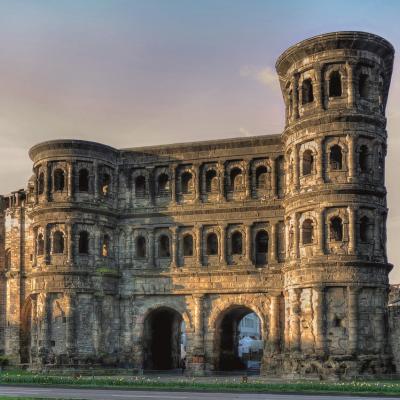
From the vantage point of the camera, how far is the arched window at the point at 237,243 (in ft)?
164

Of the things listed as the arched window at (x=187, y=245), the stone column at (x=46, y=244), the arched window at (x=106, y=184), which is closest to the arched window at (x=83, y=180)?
the arched window at (x=106, y=184)

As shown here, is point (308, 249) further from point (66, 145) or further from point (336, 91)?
point (66, 145)

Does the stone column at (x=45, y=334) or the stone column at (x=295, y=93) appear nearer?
the stone column at (x=295, y=93)

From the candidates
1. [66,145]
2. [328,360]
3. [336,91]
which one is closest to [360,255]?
[328,360]

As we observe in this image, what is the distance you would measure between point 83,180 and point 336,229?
1742 centimetres

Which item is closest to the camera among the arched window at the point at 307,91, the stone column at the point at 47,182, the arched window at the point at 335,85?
the arched window at the point at 335,85

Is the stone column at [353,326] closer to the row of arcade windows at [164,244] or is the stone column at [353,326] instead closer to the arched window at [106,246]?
the row of arcade windows at [164,244]

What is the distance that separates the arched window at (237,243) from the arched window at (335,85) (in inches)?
433

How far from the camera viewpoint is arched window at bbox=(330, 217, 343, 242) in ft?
141

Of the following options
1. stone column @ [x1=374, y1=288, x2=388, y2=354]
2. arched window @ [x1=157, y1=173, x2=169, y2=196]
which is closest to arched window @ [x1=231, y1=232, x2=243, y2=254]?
arched window @ [x1=157, y1=173, x2=169, y2=196]

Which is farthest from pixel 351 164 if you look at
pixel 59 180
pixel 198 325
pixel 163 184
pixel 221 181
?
pixel 59 180

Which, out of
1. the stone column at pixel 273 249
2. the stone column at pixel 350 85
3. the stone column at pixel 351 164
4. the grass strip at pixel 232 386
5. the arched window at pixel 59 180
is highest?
the stone column at pixel 350 85

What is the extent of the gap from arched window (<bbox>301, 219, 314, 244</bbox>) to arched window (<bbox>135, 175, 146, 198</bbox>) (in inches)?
499

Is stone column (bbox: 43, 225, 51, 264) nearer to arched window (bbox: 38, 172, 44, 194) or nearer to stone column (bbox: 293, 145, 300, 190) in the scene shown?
arched window (bbox: 38, 172, 44, 194)
